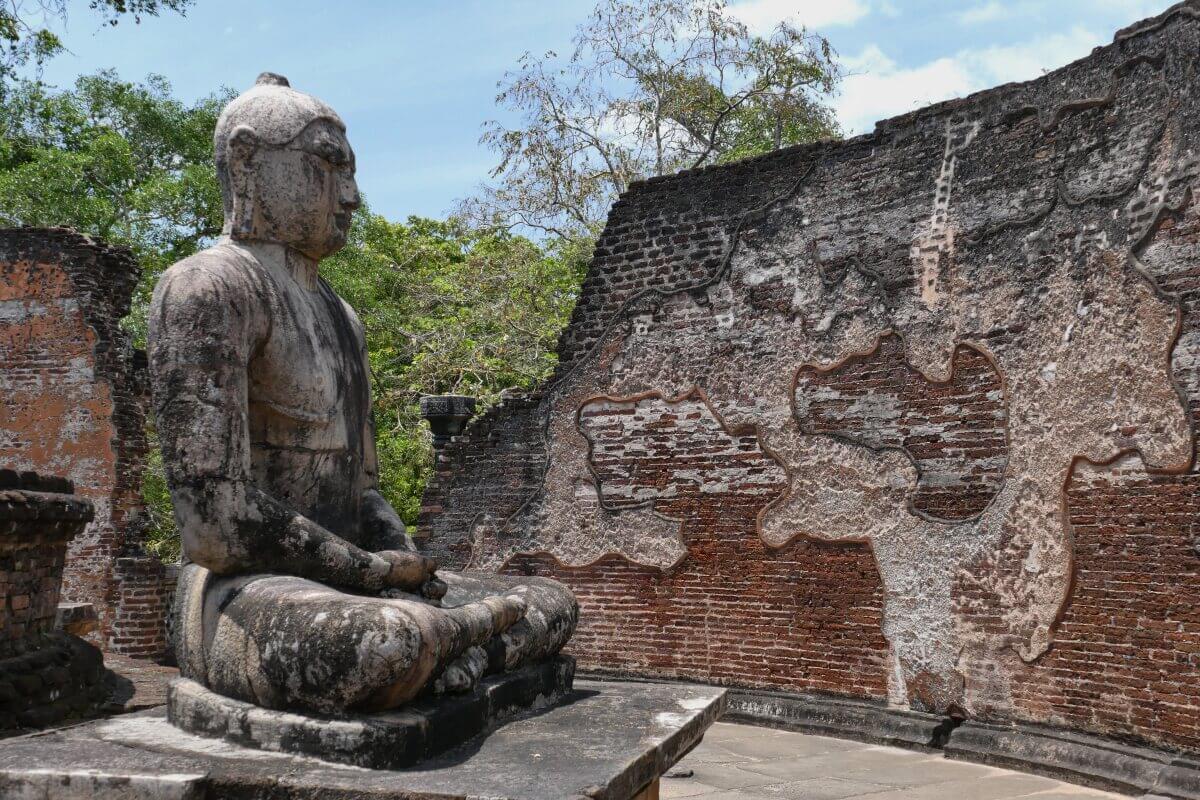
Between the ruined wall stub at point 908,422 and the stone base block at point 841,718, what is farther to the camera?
the stone base block at point 841,718

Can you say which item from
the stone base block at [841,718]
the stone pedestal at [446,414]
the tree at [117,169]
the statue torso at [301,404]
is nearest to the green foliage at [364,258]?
the tree at [117,169]

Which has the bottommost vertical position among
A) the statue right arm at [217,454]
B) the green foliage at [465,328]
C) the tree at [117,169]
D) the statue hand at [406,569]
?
the statue hand at [406,569]

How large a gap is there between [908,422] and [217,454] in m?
4.37

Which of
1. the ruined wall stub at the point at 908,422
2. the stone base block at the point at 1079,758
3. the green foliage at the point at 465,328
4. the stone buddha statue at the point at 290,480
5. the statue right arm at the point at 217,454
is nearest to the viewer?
the stone buddha statue at the point at 290,480

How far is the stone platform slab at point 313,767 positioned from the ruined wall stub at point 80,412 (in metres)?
7.56

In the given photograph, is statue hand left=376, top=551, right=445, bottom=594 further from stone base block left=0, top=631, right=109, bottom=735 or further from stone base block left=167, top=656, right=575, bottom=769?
stone base block left=0, top=631, right=109, bottom=735

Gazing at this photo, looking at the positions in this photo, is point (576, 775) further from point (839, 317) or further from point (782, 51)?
point (782, 51)

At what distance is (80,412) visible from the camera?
1010 centimetres

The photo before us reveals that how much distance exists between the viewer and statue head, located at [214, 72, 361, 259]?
328 centimetres

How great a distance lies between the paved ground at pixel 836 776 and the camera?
495 centimetres

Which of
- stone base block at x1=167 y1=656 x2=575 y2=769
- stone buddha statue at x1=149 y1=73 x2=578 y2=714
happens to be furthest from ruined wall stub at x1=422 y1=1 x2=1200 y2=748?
stone base block at x1=167 y1=656 x2=575 y2=769

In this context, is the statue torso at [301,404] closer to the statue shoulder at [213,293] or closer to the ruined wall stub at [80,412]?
the statue shoulder at [213,293]

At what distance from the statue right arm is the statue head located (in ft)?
1.17

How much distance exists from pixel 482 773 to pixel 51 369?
29.4ft
